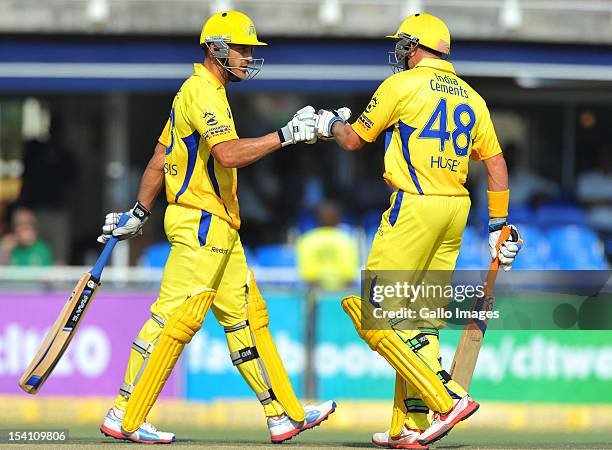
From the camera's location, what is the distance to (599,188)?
15.1 m

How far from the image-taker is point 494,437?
29.8ft

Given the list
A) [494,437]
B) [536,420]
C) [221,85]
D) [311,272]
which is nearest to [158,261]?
[311,272]

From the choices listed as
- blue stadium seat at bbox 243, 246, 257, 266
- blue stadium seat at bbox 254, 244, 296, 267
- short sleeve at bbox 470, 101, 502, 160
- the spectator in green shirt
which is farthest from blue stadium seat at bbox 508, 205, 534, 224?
short sleeve at bbox 470, 101, 502, 160

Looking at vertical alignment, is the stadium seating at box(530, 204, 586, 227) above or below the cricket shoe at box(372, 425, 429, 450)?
below

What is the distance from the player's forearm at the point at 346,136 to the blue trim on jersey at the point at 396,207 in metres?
0.32

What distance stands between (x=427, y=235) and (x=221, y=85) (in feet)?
4.54

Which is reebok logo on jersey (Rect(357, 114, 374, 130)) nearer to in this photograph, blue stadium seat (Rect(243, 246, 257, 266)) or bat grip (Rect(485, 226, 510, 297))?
bat grip (Rect(485, 226, 510, 297))

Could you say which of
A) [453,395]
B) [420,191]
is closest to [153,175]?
[420,191]

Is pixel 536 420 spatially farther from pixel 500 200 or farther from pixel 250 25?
pixel 250 25

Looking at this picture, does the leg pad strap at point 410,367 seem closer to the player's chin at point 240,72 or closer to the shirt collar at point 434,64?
the shirt collar at point 434,64

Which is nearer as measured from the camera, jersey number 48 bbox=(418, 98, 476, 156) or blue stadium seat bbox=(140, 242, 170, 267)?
jersey number 48 bbox=(418, 98, 476, 156)

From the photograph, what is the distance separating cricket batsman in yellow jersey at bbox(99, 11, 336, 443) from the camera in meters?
7.30

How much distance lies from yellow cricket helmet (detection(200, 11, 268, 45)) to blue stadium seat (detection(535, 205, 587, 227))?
730 centimetres

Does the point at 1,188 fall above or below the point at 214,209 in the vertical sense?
below
